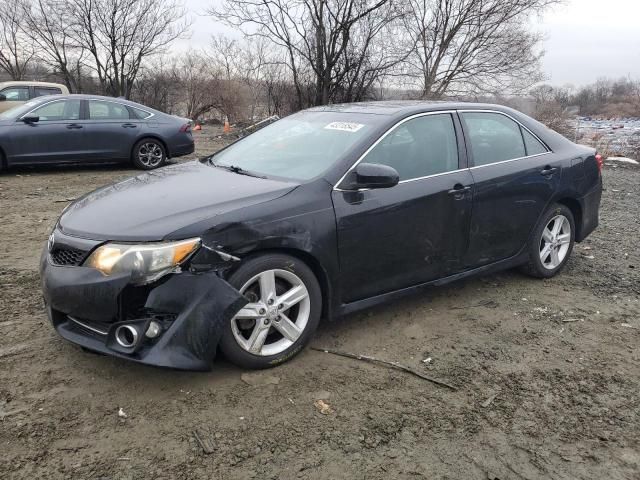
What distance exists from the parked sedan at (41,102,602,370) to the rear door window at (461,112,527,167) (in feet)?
0.04

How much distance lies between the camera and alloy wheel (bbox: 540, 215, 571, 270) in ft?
15.4

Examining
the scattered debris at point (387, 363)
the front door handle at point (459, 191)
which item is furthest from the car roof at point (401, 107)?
the scattered debris at point (387, 363)

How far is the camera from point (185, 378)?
3.01 meters

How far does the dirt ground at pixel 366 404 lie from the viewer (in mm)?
2396

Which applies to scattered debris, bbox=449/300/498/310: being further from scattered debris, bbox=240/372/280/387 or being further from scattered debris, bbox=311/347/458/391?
scattered debris, bbox=240/372/280/387

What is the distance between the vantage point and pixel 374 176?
3283mm

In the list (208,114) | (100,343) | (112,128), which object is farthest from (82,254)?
(208,114)

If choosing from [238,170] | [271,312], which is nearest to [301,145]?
[238,170]

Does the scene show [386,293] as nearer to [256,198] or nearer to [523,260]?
[256,198]

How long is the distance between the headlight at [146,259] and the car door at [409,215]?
38.9 inches

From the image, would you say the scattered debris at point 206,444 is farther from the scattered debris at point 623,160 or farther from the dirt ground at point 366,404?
the scattered debris at point 623,160

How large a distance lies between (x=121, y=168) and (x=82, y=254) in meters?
8.39

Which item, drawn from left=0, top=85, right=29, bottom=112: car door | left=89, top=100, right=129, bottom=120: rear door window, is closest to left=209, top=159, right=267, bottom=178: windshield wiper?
left=89, top=100, right=129, bottom=120: rear door window

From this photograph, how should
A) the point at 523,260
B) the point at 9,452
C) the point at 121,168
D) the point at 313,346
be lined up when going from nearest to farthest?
the point at 9,452 → the point at 313,346 → the point at 523,260 → the point at 121,168
